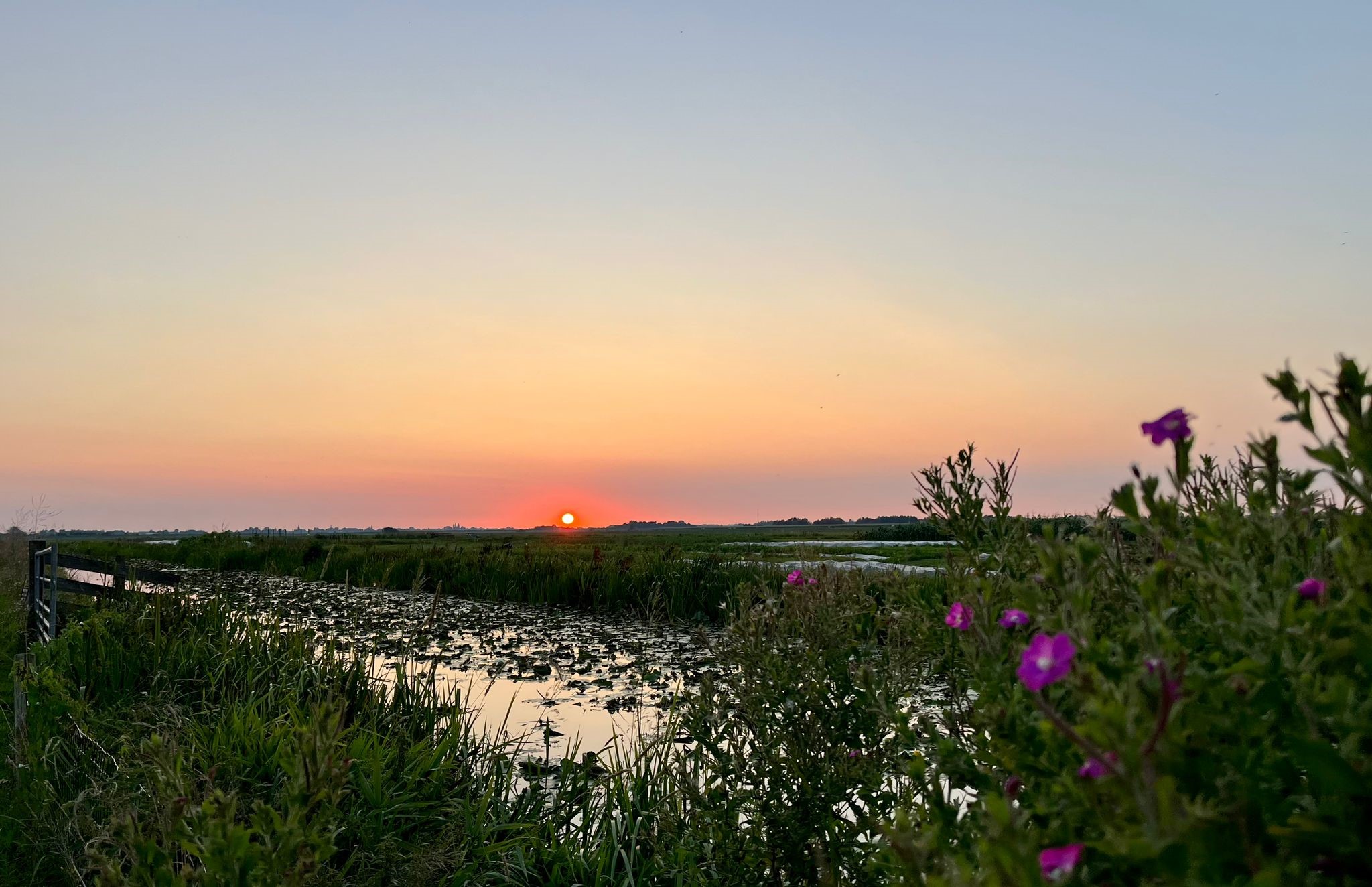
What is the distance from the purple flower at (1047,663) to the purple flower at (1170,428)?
0.63 m

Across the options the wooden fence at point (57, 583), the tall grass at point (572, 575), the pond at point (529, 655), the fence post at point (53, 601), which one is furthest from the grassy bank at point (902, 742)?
the tall grass at point (572, 575)

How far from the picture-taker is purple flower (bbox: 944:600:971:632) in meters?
2.10

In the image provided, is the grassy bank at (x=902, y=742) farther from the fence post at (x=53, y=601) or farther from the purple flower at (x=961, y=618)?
the fence post at (x=53, y=601)

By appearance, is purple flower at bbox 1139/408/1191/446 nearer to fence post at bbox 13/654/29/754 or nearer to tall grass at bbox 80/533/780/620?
fence post at bbox 13/654/29/754

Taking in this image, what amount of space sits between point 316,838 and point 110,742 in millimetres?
4992

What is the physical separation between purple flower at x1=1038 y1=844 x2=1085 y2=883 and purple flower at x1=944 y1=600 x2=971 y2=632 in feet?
2.89

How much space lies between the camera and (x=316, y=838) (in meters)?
1.96

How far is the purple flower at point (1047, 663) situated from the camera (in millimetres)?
1151

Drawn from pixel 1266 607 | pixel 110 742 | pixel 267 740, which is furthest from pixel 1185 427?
pixel 110 742

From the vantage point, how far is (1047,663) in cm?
118

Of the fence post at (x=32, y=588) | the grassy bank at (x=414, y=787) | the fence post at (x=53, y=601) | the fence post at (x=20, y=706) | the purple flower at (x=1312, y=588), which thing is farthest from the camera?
the fence post at (x=32, y=588)

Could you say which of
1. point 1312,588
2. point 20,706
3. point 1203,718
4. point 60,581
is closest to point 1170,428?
point 1312,588

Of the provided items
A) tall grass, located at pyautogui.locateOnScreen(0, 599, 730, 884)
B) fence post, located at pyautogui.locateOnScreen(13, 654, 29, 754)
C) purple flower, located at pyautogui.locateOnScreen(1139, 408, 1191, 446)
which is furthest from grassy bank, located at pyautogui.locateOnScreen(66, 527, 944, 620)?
purple flower, located at pyautogui.locateOnScreen(1139, 408, 1191, 446)

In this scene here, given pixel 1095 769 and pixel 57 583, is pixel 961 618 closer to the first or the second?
pixel 1095 769
